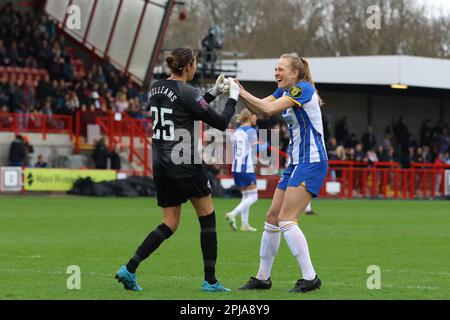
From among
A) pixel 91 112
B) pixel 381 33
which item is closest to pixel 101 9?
pixel 91 112

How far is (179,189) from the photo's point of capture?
9.68 meters

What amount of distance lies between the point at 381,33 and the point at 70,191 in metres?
30.3

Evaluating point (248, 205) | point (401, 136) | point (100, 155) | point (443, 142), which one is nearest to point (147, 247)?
point (248, 205)

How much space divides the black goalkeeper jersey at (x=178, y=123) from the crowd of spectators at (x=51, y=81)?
2529 cm

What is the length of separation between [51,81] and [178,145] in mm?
29093

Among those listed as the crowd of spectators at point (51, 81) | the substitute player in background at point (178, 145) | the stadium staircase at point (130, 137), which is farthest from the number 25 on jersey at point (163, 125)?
the stadium staircase at point (130, 137)

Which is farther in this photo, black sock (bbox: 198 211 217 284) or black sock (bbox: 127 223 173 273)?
black sock (bbox: 198 211 217 284)

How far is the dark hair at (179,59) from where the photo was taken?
31.7 feet

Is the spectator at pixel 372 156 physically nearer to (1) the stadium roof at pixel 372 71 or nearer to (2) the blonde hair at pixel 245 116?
(1) the stadium roof at pixel 372 71

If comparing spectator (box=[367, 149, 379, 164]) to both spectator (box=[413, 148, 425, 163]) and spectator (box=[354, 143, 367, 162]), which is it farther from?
spectator (box=[413, 148, 425, 163])

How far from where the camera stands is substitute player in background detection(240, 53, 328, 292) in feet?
32.3

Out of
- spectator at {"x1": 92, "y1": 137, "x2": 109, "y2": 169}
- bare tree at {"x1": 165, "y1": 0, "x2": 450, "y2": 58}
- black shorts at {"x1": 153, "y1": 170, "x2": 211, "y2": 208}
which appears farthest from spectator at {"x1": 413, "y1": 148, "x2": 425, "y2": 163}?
black shorts at {"x1": 153, "y1": 170, "x2": 211, "y2": 208}

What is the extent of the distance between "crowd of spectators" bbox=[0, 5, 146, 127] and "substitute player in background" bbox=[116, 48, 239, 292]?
25.3m
